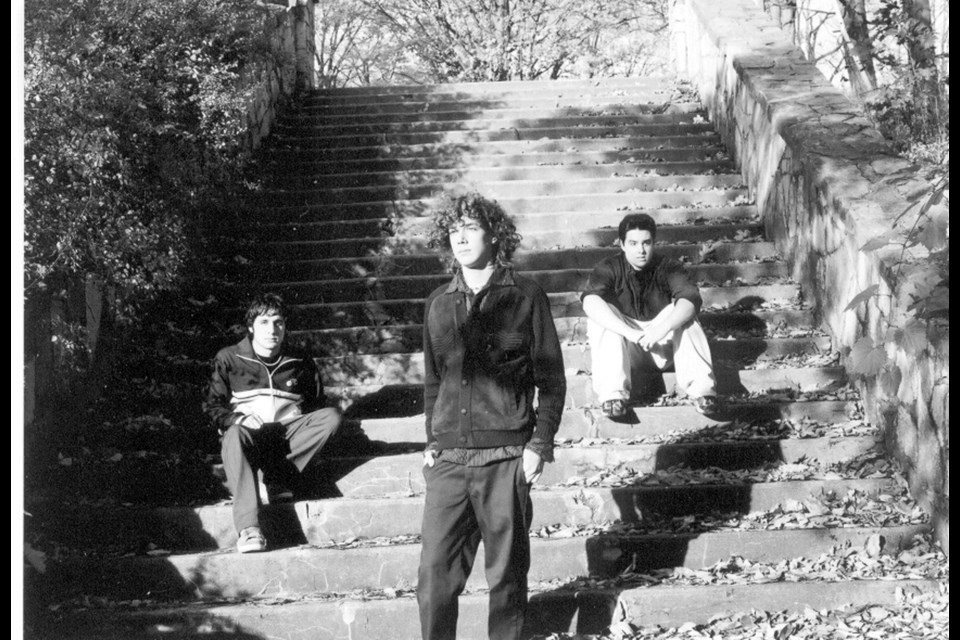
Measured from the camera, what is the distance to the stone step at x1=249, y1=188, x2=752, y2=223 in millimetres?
7727

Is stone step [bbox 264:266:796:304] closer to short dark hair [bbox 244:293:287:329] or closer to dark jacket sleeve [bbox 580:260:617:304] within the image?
dark jacket sleeve [bbox 580:260:617:304]

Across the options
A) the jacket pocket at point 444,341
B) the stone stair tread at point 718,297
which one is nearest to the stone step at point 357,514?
the jacket pocket at point 444,341

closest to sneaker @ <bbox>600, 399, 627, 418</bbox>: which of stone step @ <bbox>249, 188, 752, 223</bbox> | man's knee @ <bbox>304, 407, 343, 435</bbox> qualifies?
man's knee @ <bbox>304, 407, 343, 435</bbox>

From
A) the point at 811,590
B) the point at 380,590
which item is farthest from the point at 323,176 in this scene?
the point at 811,590

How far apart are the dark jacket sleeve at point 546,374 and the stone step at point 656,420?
5.08 ft

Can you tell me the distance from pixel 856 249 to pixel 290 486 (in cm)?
279

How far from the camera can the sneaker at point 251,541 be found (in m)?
4.36

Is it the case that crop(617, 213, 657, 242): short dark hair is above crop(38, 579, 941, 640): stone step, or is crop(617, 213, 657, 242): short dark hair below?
above

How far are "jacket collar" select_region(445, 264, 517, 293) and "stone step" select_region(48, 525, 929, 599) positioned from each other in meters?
1.13

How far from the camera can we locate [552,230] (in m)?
7.43

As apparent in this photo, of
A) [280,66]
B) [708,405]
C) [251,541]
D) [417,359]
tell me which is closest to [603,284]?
[708,405]

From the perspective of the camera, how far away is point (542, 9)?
15750 mm

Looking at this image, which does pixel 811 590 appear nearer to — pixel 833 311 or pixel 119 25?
pixel 833 311

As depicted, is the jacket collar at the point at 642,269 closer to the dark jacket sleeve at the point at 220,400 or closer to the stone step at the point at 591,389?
the stone step at the point at 591,389
